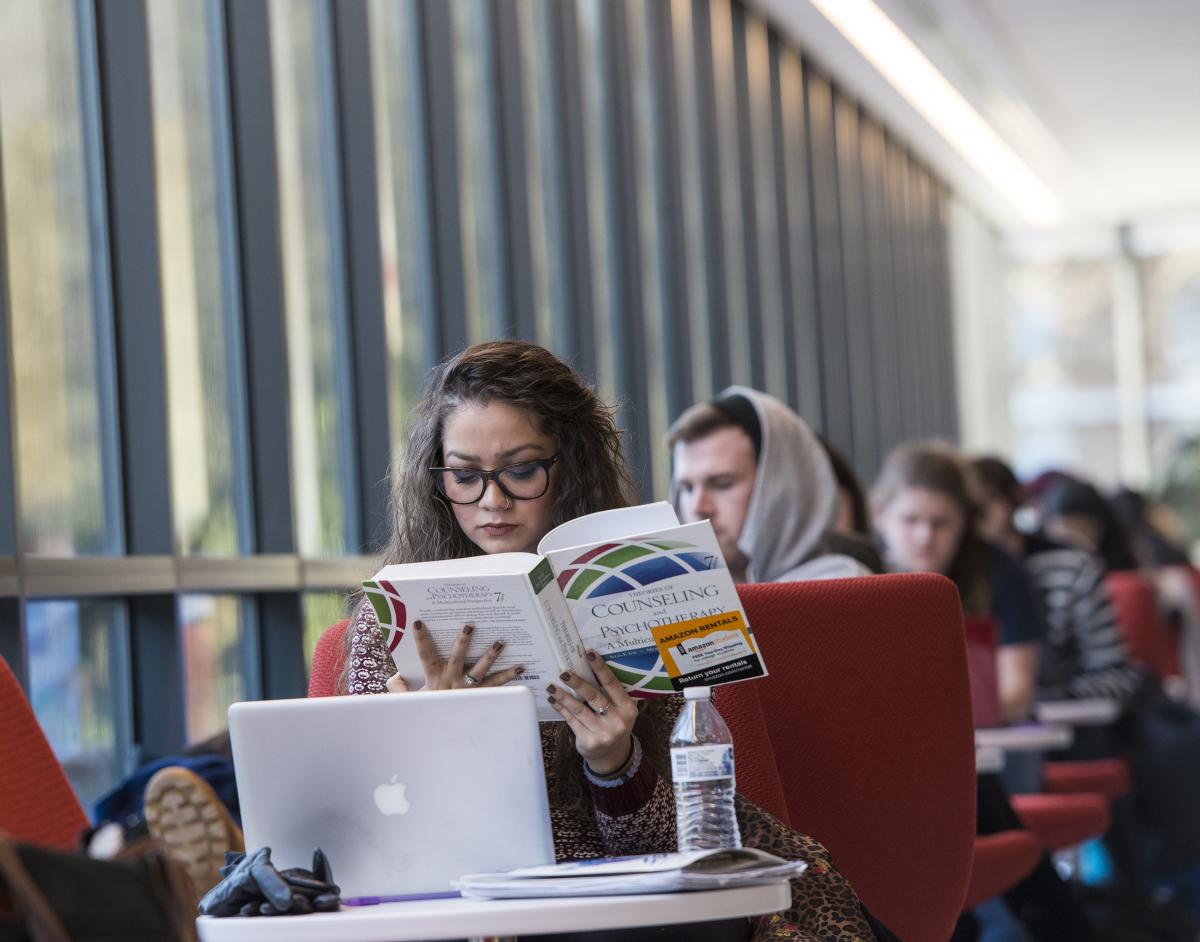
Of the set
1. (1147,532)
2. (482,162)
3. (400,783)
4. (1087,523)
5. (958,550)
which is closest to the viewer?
(400,783)

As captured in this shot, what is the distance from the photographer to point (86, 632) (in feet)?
11.7

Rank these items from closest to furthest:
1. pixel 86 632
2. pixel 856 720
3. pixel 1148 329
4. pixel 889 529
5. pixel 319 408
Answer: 1. pixel 856 720
2. pixel 86 632
3. pixel 319 408
4. pixel 889 529
5. pixel 1148 329

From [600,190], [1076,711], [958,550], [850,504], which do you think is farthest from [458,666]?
[600,190]

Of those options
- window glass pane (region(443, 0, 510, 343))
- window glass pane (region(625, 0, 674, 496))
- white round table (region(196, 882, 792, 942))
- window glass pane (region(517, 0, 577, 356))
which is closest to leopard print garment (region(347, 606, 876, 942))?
white round table (region(196, 882, 792, 942))

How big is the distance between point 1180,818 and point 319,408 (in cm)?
367

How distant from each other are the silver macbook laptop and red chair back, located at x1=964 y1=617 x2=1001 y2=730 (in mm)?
2668

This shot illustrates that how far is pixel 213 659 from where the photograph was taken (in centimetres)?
408

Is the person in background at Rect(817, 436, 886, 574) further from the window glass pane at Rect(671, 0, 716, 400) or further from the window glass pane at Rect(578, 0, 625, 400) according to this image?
the window glass pane at Rect(671, 0, 716, 400)

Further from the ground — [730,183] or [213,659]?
[730,183]

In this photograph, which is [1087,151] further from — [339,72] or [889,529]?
[339,72]

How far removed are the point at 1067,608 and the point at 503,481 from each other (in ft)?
14.3

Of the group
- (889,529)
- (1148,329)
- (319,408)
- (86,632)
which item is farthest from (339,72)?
(1148,329)

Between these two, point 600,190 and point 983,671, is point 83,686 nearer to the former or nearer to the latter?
point 983,671

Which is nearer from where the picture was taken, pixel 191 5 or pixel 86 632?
pixel 86 632
